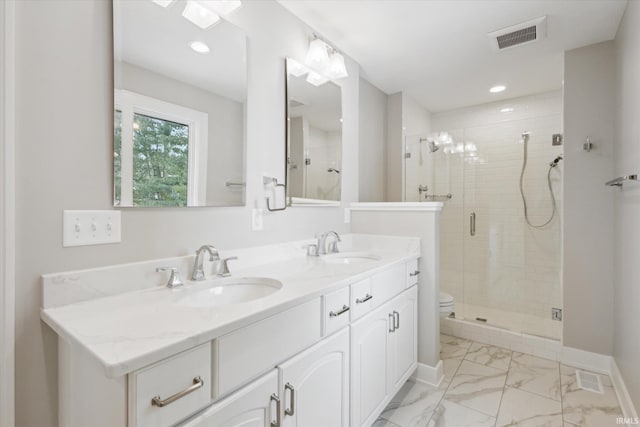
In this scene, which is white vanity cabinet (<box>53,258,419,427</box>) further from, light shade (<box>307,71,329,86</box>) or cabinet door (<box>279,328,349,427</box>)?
light shade (<box>307,71,329,86</box>)

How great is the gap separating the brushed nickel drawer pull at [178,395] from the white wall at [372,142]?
212cm

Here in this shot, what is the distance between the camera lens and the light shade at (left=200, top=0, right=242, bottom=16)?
140 cm

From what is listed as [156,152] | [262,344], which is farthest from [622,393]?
[156,152]

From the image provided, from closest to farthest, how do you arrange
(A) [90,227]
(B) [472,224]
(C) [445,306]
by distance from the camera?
1. (A) [90,227]
2. (C) [445,306]
3. (B) [472,224]

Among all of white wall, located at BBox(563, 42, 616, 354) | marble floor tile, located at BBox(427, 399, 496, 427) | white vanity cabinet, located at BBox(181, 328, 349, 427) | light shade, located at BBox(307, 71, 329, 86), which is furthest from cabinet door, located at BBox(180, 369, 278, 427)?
white wall, located at BBox(563, 42, 616, 354)

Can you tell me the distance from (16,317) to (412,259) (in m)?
1.85

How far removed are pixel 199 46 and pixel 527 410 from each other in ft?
8.60

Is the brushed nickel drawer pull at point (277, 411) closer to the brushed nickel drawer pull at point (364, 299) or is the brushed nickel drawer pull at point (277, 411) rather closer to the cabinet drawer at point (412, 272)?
the brushed nickel drawer pull at point (364, 299)

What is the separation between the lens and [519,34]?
2.11 meters

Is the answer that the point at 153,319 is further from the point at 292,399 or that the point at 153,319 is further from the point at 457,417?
the point at 457,417

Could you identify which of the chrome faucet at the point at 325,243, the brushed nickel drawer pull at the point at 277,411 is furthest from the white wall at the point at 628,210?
the brushed nickel drawer pull at the point at 277,411

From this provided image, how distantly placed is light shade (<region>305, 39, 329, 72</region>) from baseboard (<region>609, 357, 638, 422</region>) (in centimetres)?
265

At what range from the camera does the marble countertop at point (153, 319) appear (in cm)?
67

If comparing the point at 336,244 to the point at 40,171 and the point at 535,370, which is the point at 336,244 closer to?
the point at 40,171
